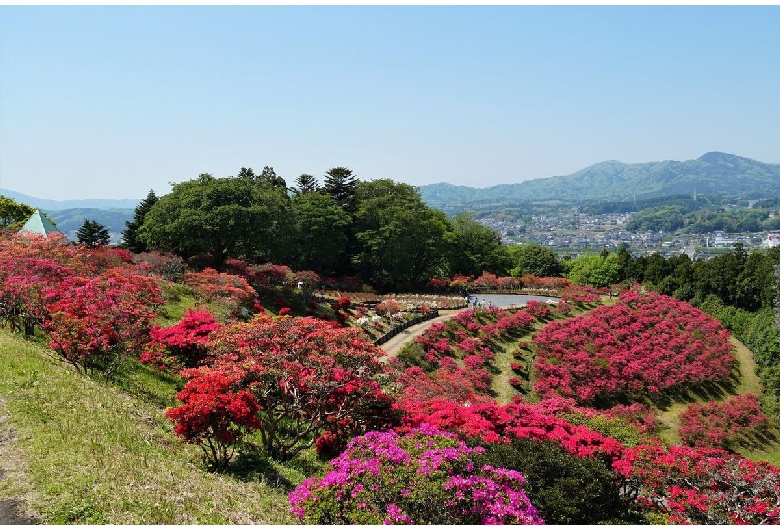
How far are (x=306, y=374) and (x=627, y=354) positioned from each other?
23.3 m

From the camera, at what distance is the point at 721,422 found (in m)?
24.4

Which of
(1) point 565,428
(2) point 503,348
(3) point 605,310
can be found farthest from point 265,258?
(1) point 565,428

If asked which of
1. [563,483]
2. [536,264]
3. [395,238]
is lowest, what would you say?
[536,264]

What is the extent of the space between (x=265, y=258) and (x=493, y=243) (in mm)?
26332

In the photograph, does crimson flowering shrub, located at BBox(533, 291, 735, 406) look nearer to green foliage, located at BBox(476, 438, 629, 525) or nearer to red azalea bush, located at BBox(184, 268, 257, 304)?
green foliage, located at BBox(476, 438, 629, 525)

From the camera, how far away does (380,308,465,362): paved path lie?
25.5 meters

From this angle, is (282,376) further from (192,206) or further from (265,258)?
(265,258)

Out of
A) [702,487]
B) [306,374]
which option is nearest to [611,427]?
[702,487]

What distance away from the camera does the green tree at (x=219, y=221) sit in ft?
99.1

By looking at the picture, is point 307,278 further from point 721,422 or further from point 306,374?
point 721,422

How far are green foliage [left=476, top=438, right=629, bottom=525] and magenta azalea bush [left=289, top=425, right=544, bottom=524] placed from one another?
47.7 inches

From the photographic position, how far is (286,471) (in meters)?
11.3

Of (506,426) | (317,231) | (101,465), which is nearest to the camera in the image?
(101,465)

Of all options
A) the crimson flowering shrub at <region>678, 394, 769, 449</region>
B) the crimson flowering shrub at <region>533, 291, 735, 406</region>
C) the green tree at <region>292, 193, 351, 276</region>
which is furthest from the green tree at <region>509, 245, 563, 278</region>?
the crimson flowering shrub at <region>678, 394, 769, 449</region>
